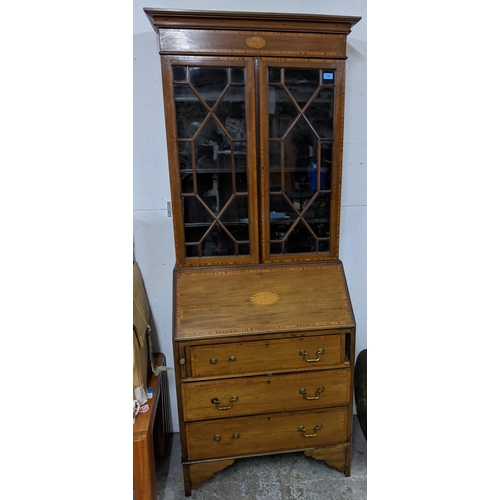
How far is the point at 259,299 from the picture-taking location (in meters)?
1.62

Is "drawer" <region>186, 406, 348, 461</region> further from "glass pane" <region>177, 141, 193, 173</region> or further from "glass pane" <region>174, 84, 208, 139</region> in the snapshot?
"glass pane" <region>174, 84, 208, 139</region>

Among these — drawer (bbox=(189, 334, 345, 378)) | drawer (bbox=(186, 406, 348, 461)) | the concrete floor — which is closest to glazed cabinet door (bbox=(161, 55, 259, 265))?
drawer (bbox=(189, 334, 345, 378))

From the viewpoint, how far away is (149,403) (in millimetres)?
1625

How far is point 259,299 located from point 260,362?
10.4 inches

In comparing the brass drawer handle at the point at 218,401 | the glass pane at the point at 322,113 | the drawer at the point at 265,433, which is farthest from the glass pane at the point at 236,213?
the drawer at the point at 265,433

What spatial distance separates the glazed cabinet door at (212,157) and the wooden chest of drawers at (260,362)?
0.13 meters

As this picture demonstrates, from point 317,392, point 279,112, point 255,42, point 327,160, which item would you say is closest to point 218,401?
point 317,392

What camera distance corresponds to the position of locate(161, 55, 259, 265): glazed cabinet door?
5.01 ft

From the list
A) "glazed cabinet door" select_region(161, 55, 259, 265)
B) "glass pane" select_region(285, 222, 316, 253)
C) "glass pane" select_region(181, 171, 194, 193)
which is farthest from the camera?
"glass pane" select_region(285, 222, 316, 253)

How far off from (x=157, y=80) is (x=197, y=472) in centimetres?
179

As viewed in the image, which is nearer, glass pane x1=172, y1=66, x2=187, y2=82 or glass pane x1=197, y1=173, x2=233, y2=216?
glass pane x1=172, y1=66, x2=187, y2=82

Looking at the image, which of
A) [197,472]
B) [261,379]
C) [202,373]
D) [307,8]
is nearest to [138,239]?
[202,373]

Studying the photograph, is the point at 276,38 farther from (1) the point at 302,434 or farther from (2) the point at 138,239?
(1) the point at 302,434

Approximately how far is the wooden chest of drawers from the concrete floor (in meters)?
0.13
